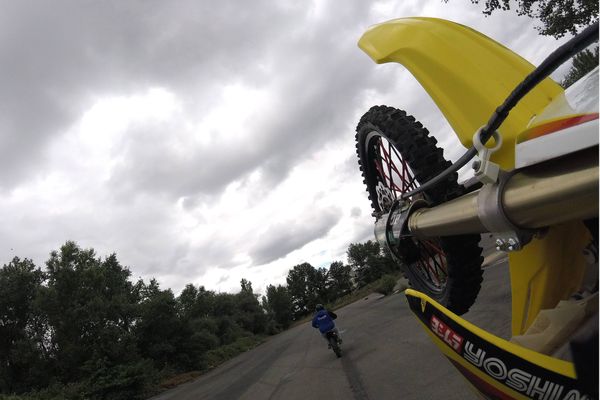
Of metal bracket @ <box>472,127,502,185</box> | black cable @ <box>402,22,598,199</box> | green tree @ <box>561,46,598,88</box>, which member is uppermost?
green tree @ <box>561,46,598,88</box>

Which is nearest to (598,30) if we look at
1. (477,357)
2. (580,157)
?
(580,157)

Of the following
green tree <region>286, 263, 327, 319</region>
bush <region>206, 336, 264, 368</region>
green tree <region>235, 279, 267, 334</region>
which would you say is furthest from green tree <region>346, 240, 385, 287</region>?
bush <region>206, 336, 264, 368</region>

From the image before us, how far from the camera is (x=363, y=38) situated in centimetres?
268

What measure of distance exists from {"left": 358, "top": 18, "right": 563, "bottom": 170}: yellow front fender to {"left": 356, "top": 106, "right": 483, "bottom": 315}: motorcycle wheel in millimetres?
468

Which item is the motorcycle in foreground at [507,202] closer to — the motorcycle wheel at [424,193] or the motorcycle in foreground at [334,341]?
the motorcycle wheel at [424,193]

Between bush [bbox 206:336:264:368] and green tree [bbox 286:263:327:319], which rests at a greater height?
green tree [bbox 286:263:327:319]

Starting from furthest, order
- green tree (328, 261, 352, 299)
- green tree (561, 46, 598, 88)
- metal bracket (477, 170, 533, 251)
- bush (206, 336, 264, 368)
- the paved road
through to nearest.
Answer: green tree (328, 261, 352, 299), bush (206, 336, 264, 368), the paved road, green tree (561, 46, 598, 88), metal bracket (477, 170, 533, 251)

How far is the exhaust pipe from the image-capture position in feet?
3.71

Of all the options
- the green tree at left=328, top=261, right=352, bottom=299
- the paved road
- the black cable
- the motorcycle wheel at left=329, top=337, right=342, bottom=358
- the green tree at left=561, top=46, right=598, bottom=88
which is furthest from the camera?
the green tree at left=328, top=261, right=352, bottom=299

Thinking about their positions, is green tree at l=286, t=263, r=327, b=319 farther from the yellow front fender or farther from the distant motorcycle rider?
the yellow front fender

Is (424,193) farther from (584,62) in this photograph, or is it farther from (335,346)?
(335,346)

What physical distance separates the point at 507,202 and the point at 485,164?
162 mm

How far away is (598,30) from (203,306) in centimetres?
5881

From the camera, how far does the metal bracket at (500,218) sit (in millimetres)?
1436
